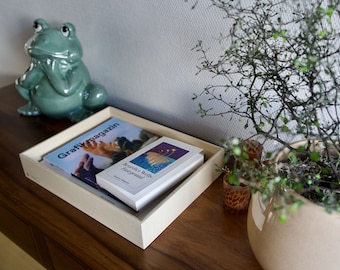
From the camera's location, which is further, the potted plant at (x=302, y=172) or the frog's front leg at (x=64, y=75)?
the frog's front leg at (x=64, y=75)

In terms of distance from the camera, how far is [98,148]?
0.88 m

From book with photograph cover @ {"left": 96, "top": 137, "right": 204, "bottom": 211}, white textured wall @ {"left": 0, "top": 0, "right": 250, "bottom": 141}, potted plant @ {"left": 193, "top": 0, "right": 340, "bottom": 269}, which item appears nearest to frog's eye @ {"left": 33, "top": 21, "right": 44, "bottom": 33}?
white textured wall @ {"left": 0, "top": 0, "right": 250, "bottom": 141}

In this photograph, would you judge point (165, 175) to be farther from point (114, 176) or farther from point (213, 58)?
point (213, 58)

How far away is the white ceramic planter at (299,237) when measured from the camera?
435 mm

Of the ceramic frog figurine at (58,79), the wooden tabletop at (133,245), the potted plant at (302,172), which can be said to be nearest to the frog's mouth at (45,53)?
the ceramic frog figurine at (58,79)

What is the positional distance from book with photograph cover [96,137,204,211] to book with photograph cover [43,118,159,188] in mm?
53

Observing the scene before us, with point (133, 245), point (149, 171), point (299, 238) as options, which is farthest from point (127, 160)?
point (299, 238)

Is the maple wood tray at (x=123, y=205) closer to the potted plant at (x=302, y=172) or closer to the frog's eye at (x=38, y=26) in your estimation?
the potted plant at (x=302, y=172)

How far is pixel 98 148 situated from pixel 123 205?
0.24 m

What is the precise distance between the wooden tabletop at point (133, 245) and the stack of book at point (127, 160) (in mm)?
72

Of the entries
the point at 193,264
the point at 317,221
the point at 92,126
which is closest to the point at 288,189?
the point at 317,221

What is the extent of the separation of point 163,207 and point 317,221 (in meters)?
0.29

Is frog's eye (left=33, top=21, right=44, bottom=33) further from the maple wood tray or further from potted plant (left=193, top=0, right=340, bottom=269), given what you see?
potted plant (left=193, top=0, right=340, bottom=269)

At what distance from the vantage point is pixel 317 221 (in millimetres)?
435
